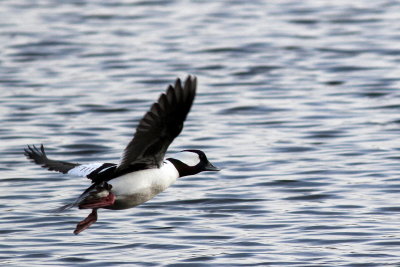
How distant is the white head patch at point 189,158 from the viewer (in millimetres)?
8734

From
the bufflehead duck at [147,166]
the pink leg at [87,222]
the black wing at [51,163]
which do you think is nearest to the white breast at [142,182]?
the bufflehead duck at [147,166]

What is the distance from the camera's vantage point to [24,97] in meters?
15.2

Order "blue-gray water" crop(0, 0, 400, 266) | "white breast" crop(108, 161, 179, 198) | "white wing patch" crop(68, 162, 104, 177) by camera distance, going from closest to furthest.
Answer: "white breast" crop(108, 161, 179, 198) < "white wing patch" crop(68, 162, 104, 177) < "blue-gray water" crop(0, 0, 400, 266)

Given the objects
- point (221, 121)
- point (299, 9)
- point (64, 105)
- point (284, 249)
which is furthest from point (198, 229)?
point (299, 9)

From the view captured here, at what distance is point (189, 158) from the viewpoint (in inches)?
346

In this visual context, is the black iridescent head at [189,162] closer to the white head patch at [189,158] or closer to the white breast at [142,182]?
the white head patch at [189,158]

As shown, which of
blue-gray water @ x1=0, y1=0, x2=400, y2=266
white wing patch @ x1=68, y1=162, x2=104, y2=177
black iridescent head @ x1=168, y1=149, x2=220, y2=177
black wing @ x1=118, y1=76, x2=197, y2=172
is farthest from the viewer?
blue-gray water @ x1=0, y1=0, x2=400, y2=266

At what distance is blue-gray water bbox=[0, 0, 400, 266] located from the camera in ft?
29.7

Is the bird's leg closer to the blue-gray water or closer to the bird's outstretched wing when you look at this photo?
the bird's outstretched wing

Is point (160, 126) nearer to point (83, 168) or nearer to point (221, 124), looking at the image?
point (83, 168)

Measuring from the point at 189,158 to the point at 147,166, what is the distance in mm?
753

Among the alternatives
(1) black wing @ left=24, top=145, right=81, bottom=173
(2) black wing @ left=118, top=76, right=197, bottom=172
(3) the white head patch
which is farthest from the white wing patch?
(3) the white head patch

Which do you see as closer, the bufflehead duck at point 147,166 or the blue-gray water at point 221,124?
the bufflehead duck at point 147,166

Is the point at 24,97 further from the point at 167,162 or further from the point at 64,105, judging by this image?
the point at 167,162
